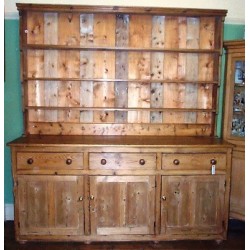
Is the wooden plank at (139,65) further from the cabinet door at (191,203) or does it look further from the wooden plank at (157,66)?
the cabinet door at (191,203)

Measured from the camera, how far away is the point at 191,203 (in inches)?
105

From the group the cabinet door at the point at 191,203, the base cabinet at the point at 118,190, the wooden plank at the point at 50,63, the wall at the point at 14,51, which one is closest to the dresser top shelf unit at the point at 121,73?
the wooden plank at the point at 50,63

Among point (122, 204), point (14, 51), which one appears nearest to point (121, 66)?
point (14, 51)

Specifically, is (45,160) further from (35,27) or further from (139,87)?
(35,27)

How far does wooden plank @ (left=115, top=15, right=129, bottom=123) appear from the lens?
2961 millimetres

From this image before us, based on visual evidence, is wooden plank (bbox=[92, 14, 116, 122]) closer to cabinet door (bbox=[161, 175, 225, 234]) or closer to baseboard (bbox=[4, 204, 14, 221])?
cabinet door (bbox=[161, 175, 225, 234])

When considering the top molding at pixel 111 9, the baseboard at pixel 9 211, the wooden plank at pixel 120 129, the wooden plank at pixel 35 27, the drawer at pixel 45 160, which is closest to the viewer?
the drawer at pixel 45 160

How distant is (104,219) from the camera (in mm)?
2641

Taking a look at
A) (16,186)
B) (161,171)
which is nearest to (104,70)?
(161,171)

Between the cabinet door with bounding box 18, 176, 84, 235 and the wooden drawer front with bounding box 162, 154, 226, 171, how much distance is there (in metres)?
0.81

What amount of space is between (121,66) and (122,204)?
139 centimetres

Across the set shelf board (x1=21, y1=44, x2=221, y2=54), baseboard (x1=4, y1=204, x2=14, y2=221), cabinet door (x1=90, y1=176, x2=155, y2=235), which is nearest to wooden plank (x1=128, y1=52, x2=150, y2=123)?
shelf board (x1=21, y1=44, x2=221, y2=54)

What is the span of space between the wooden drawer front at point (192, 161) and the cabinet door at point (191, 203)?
0.09m

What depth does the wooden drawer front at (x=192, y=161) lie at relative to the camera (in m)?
2.63
